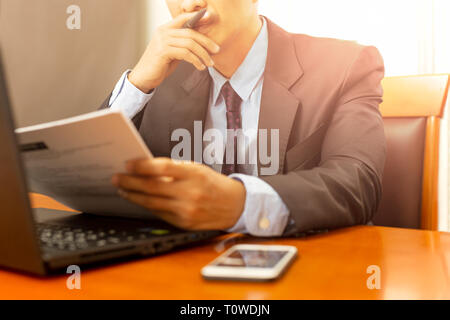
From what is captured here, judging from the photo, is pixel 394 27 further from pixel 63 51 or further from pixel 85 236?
pixel 85 236

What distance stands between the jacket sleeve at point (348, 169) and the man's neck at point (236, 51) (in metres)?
0.34

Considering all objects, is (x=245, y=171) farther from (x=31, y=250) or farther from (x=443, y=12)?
(x=443, y=12)

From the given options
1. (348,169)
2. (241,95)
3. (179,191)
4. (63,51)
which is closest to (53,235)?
(179,191)

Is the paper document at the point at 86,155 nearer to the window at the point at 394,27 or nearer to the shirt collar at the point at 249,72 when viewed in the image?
the shirt collar at the point at 249,72

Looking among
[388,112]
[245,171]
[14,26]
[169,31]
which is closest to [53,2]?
[14,26]

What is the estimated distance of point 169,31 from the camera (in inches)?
41.4

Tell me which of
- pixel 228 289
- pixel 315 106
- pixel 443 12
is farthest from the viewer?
pixel 443 12

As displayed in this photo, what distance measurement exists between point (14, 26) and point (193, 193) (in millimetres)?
1558

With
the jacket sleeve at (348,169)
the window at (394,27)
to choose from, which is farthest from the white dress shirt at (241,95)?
the window at (394,27)

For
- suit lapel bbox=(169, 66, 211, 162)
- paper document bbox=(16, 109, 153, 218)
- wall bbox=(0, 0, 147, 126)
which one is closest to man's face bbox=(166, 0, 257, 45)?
suit lapel bbox=(169, 66, 211, 162)

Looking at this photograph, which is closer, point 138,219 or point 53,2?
point 138,219

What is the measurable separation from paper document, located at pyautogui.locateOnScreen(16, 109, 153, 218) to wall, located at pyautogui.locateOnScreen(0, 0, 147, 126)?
1.12 m

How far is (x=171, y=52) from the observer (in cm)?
104

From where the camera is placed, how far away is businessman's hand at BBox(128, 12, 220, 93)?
1018mm
